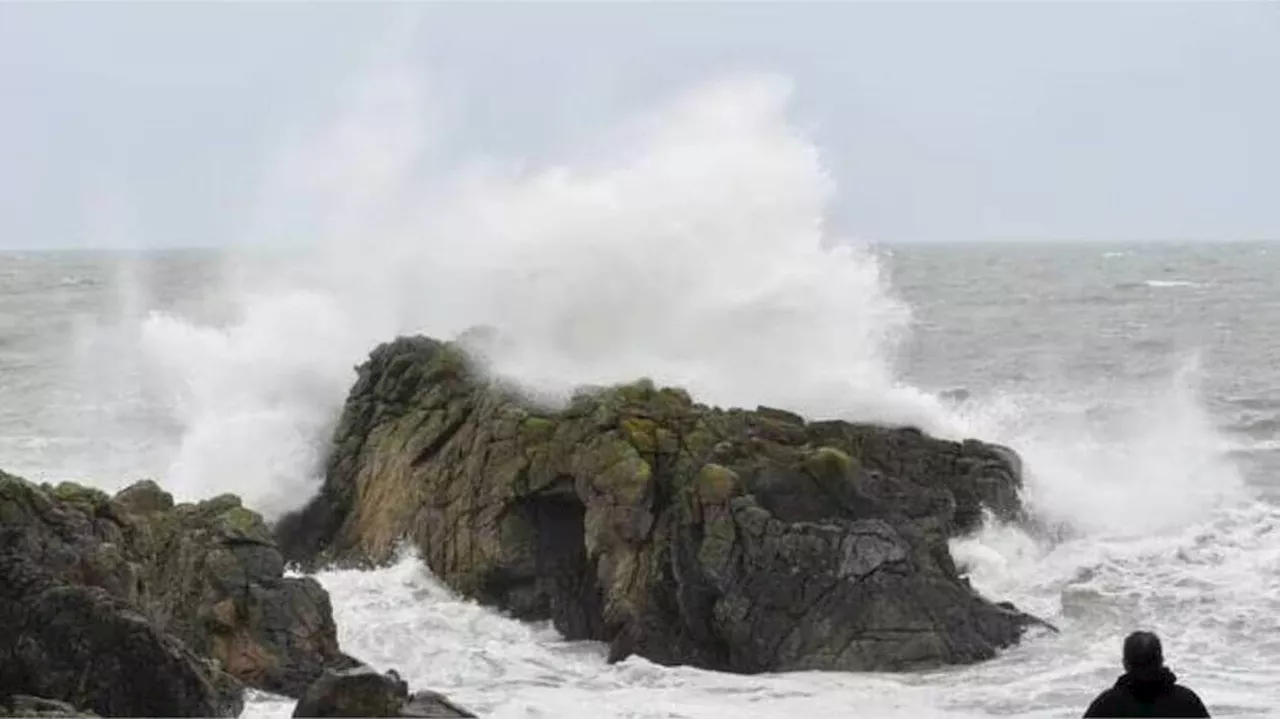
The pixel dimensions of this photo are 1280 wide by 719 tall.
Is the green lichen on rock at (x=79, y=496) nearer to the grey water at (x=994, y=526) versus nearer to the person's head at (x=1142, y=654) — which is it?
the grey water at (x=994, y=526)

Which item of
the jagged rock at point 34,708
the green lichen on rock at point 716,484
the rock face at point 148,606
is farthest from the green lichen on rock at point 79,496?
the green lichen on rock at point 716,484

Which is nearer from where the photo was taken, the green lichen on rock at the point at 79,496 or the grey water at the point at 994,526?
the green lichen on rock at the point at 79,496

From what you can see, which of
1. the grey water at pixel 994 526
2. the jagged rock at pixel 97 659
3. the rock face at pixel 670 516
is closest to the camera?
the jagged rock at pixel 97 659

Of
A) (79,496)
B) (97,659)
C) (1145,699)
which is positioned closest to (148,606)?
(79,496)

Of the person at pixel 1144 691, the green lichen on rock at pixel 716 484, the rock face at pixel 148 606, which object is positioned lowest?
the person at pixel 1144 691

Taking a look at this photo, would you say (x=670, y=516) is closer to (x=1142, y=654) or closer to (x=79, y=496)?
(x=79, y=496)

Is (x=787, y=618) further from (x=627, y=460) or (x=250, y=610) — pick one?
(x=250, y=610)

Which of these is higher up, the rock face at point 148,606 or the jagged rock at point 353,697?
the rock face at point 148,606

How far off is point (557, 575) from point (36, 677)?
247 inches

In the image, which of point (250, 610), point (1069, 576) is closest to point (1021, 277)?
point (1069, 576)

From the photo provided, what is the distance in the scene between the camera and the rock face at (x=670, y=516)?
14.4 m

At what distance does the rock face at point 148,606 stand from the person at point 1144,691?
268 inches

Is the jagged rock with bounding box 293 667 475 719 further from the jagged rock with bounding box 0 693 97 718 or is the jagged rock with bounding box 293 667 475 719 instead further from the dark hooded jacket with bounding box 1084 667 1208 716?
the dark hooded jacket with bounding box 1084 667 1208 716

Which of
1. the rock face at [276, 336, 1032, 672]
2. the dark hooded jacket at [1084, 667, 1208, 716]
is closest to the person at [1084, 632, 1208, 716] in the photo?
the dark hooded jacket at [1084, 667, 1208, 716]
